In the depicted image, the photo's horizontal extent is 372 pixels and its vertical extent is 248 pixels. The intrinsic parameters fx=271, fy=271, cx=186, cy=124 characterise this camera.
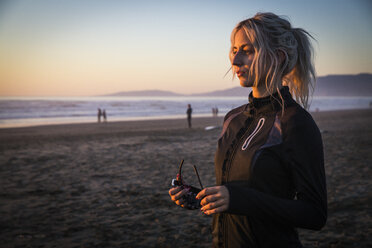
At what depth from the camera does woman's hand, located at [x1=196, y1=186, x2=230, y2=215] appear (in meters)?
1.32

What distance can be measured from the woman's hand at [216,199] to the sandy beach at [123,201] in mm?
3793

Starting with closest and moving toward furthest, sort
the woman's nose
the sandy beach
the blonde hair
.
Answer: the blonde hair, the woman's nose, the sandy beach

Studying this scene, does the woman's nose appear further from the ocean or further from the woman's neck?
the ocean

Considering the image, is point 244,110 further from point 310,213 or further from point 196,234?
point 196,234

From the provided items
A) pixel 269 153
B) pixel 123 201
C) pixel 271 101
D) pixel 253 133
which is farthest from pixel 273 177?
pixel 123 201

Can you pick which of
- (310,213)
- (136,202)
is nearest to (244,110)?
(310,213)

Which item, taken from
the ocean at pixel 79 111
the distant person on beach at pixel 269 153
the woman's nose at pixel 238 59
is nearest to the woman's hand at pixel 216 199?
the distant person on beach at pixel 269 153

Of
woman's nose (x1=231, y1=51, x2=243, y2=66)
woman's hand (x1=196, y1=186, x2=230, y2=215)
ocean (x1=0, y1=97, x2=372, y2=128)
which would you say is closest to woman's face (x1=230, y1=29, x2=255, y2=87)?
woman's nose (x1=231, y1=51, x2=243, y2=66)

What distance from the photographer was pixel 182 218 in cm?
586

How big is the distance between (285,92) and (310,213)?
26.4 inches

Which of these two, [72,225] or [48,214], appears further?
[48,214]

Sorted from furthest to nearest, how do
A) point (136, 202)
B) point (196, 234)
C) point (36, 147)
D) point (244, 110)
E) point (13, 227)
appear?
1. point (36, 147)
2. point (136, 202)
3. point (13, 227)
4. point (196, 234)
5. point (244, 110)

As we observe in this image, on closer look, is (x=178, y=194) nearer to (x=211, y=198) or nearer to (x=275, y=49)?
(x=211, y=198)

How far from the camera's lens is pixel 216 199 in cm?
135
